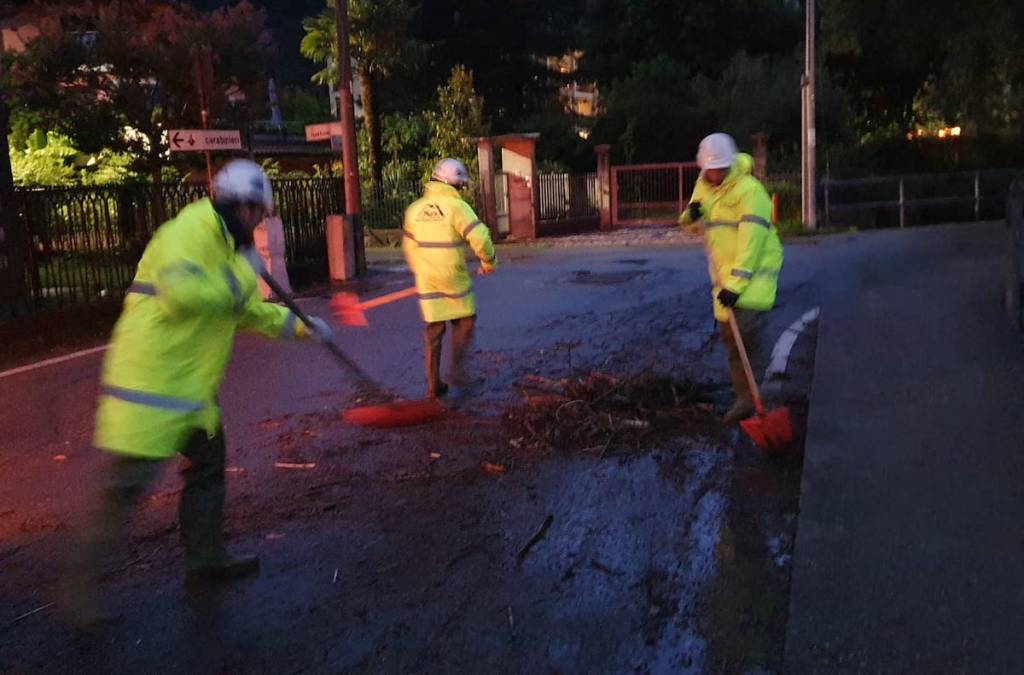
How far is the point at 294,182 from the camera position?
1609cm

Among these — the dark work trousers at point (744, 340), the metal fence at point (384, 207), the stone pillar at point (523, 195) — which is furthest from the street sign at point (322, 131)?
the dark work trousers at point (744, 340)

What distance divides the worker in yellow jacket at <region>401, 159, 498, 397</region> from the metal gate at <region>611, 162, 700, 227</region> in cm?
2121

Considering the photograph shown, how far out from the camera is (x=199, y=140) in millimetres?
12750

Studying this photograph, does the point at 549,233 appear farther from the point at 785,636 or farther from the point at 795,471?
→ the point at 785,636

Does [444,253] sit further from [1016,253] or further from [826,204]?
[826,204]

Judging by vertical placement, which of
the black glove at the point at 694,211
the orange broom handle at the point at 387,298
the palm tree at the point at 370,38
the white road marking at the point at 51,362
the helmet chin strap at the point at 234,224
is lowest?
the white road marking at the point at 51,362

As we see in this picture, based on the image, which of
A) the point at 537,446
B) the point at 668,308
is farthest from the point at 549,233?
the point at 537,446

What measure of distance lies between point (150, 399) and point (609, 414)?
11.7 feet

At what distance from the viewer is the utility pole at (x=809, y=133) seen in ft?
72.6

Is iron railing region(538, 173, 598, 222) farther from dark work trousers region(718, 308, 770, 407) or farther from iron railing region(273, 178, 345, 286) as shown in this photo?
dark work trousers region(718, 308, 770, 407)

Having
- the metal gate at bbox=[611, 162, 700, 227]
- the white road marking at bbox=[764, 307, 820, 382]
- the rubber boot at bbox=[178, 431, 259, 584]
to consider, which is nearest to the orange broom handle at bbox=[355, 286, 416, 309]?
the white road marking at bbox=[764, 307, 820, 382]

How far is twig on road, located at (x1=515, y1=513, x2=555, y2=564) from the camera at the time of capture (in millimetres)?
4729

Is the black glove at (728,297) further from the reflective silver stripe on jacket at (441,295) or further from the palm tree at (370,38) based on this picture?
the palm tree at (370,38)

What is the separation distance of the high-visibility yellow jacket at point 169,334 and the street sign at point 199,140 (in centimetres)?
921
